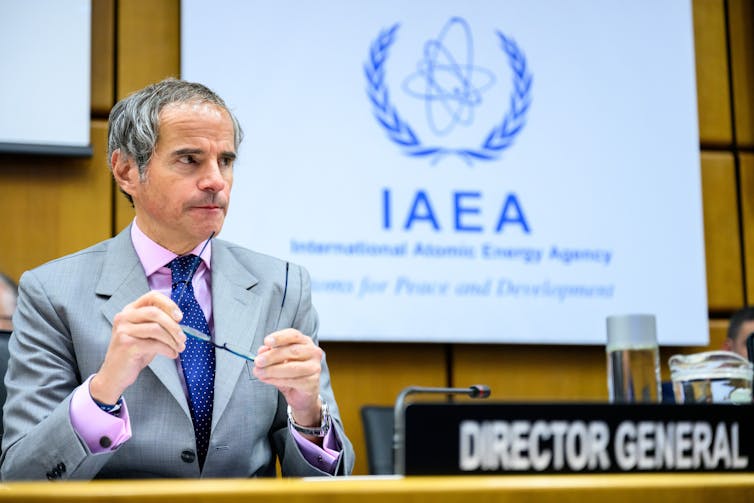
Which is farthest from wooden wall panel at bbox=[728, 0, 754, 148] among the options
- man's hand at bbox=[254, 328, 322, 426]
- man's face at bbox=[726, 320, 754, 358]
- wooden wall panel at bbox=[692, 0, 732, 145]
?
man's hand at bbox=[254, 328, 322, 426]

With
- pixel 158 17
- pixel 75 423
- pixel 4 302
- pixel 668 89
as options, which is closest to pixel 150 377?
pixel 75 423

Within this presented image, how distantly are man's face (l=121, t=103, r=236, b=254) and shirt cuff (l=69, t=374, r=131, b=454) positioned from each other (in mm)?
422

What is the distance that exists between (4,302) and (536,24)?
230 centimetres

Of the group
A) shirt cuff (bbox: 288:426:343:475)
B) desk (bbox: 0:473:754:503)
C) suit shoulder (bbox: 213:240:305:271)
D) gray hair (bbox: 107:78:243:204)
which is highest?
gray hair (bbox: 107:78:243:204)

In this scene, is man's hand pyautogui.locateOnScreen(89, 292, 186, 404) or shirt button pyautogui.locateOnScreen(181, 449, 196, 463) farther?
shirt button pyautogui.locateOnScreen(181, 449, 196, 463)

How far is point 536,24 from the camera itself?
13.0ft

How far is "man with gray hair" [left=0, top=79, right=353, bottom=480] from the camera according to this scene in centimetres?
150

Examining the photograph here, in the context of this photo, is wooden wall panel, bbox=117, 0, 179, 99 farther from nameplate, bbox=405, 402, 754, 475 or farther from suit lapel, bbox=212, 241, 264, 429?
nameplate, bbox=405, 402, 754, 475

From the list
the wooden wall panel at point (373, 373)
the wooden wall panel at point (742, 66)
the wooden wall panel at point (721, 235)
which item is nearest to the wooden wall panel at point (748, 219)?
the wooden wall panel at point (721, 235)

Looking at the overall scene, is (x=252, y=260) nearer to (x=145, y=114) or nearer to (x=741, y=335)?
(x=145, y=114)

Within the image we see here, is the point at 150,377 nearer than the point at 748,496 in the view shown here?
No

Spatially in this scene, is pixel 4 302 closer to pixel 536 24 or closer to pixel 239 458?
pixel 239 458

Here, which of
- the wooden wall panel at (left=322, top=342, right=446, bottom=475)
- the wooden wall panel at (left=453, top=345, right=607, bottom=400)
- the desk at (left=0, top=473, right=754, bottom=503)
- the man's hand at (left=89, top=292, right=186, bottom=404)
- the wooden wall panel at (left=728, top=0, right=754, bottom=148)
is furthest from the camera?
the wooden wall panel at (left=728, top=0, right=754, bottom=148)

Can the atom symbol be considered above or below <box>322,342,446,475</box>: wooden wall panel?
above
